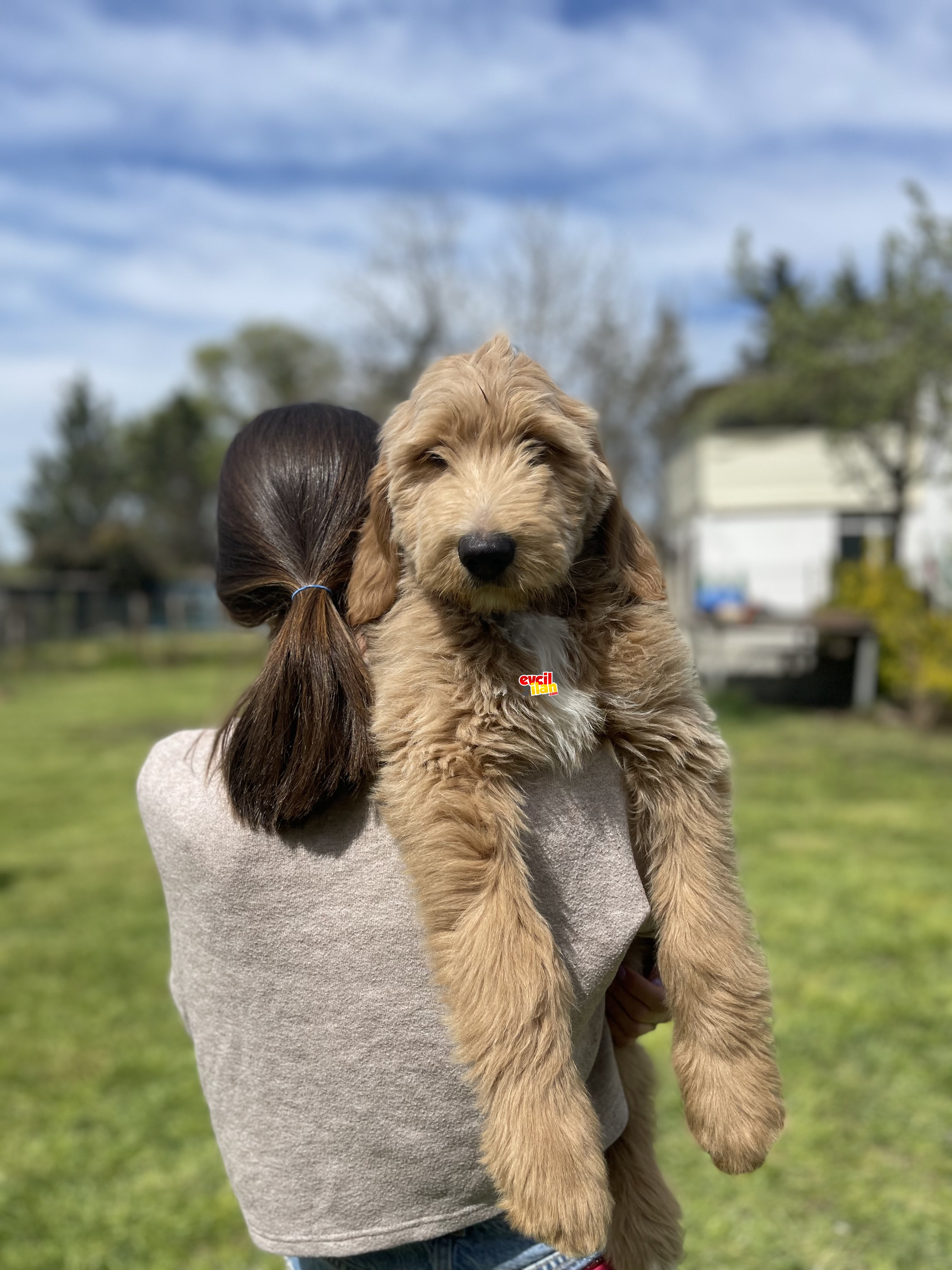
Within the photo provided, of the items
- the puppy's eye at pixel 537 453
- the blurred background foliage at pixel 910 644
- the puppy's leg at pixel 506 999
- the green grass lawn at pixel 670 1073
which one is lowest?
the green grass lawn at pixel 670 1073

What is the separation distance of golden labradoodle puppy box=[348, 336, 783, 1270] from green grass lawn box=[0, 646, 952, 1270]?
7.48 ft

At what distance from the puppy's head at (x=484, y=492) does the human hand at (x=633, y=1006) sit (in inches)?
29.5

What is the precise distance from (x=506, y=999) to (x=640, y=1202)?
711 millimetres

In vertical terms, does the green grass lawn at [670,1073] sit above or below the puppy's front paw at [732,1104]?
below

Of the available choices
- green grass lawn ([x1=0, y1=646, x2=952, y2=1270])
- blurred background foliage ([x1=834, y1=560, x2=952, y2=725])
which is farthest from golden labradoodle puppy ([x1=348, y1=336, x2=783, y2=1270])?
blurred background foliage ([x1=834, y1=560, x2=952, y2=725])

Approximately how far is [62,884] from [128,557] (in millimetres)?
33127

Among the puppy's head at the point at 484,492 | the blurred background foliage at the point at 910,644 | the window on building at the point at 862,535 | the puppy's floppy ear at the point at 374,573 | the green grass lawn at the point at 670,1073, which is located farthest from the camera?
the window on building at the point at 862,535

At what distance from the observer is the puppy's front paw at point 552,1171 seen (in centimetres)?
156

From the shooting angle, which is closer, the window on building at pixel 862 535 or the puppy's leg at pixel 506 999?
the puppy's leg at pixel 506 999

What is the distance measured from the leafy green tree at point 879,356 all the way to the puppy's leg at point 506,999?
17.4 metres

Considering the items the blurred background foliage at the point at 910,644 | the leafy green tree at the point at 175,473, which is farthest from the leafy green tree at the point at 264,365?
the blurred background foliage at the point at 910,644

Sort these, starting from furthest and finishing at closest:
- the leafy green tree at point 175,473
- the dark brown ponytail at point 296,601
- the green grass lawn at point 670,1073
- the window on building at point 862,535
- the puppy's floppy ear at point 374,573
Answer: the leafy green tree at point 175,473, the window on building at point 862,535, the green grass lawn at point 670,1073, the puppy's floppy ear at point 374,573, the dark brown ponytail at point 296,601

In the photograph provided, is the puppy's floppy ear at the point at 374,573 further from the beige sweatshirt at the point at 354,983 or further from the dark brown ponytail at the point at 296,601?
the beige sweatshirt at the point at 354,983

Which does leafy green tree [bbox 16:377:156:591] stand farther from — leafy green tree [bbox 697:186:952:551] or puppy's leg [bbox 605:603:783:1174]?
puppy's leg [bbox 605:603:783:1174]
